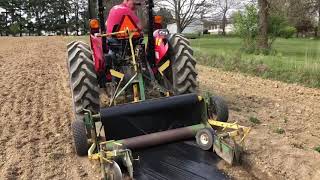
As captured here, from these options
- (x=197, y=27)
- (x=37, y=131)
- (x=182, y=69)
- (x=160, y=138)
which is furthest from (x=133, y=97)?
(x=197, y=27)

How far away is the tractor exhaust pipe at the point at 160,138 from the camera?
5102 millimetres

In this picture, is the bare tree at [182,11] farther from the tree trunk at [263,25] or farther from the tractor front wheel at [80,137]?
the tractor front wheel at [80,137]

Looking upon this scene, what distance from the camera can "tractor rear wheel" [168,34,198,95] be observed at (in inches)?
259

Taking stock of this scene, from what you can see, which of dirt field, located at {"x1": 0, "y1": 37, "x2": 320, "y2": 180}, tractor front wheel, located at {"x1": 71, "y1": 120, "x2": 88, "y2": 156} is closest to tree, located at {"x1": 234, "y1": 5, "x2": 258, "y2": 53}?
dirt field, located at {"x1": 0, "y1": 37, "x2": 320, "y2": 180}

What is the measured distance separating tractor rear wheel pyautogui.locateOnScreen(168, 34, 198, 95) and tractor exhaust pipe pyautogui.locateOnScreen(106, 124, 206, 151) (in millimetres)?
1221

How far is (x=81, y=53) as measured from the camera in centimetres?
622

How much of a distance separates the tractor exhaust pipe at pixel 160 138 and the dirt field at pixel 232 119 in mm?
525

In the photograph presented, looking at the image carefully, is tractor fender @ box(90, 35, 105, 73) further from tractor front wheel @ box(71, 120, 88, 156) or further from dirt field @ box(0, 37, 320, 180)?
tractor front wheel @ box(71, 120, 88, 156)

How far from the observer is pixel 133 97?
249 inches

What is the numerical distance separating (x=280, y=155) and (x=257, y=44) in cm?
1635

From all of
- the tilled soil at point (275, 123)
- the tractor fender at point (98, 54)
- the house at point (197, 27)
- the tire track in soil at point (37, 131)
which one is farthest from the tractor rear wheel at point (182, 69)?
the house at point (197, 27)

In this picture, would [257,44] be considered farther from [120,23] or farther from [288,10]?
[120,23]

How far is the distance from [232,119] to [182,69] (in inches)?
43.3

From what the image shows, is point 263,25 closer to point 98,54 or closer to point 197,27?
point 98,54
